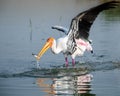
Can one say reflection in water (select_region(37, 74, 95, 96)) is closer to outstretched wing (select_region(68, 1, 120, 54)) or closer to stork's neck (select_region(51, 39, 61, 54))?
stork's neck (select_region(51, 39, 61, 54))

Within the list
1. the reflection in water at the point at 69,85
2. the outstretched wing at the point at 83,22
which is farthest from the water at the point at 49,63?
the outstretched wing at the point at 83,22

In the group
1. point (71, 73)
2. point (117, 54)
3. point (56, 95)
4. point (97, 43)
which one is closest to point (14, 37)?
point (97, 43)

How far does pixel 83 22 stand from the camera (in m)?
15.8

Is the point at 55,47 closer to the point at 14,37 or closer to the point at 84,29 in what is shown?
the point at 84,29

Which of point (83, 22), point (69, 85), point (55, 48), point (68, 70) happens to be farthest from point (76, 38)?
point (69, 85)

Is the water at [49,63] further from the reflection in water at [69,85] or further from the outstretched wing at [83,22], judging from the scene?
the outstretched wing at [83,22]

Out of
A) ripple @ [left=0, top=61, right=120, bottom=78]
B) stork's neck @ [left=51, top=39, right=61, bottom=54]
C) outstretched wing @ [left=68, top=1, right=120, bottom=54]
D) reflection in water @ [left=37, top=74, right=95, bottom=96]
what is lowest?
reflection in water @ [left=37, top=74, right=95, bottom=96]

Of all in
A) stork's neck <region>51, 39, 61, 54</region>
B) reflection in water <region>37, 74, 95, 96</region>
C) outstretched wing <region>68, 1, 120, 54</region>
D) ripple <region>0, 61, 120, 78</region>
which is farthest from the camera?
stork's neck <region>51, 39, 61, 54</region>

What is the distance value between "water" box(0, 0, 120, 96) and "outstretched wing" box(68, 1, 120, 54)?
0.73 metres

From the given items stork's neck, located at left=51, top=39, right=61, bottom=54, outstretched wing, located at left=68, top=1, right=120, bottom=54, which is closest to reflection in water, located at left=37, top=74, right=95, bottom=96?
stork's neck, located at left=51, top=39, right=61, bottom=54

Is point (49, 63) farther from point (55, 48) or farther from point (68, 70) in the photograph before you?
point (68, 70)

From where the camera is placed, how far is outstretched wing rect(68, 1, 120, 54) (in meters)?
15.4

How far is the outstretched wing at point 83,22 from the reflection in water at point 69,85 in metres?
1.76

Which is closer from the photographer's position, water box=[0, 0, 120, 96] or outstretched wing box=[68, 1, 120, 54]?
water box=[0, 0, 120, 96]
